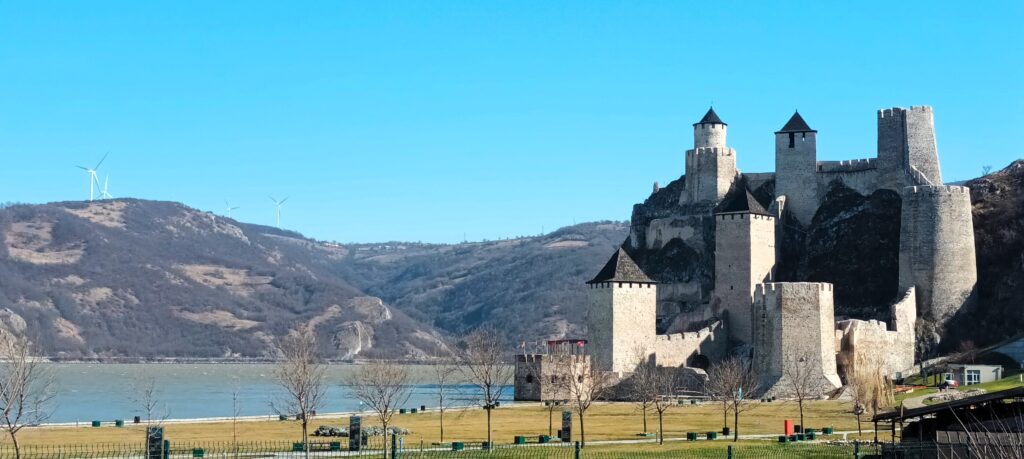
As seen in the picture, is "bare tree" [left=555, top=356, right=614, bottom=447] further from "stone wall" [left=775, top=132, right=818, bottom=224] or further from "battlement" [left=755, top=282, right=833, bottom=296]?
"stone wall" [left=775, top=132, right=818, bottom=224]

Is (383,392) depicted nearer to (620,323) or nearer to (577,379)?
(577,379)

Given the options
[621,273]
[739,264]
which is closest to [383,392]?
[621,273]

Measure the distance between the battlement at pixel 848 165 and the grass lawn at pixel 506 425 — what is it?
27.4m

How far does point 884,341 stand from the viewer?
80688 millimetres

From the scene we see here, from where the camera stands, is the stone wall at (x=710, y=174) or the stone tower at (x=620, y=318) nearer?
the stone tower at (x=620, y=318)

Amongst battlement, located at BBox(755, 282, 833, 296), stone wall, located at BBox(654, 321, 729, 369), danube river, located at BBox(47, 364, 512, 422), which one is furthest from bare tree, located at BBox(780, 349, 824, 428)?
danube river, located at BBox(47, 364, 512, 422)

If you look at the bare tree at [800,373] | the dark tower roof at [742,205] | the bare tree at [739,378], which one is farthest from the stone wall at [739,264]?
the bare tree at [800,373]

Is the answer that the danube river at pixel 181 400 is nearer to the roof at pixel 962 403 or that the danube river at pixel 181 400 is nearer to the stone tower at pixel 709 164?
the stone tower at pixel 709 164

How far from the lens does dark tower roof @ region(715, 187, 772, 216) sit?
86.8 meters

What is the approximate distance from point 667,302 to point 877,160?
659 inches

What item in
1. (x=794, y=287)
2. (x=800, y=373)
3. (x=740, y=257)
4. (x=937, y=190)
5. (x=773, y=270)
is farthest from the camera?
(x=773, y=270)

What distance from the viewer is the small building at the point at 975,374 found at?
239 feet

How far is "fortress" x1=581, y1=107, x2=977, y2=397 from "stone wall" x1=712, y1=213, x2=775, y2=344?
0.08 m

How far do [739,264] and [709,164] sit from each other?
1304 centimetres
